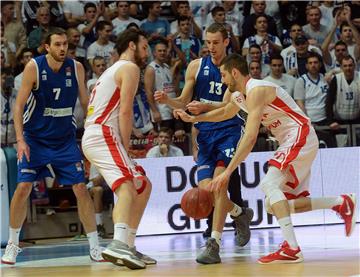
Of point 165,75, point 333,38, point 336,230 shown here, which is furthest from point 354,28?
point 336,230

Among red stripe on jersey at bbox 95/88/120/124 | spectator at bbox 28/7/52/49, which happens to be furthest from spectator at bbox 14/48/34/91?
red stripe on jersey at bbox 95/88/120/124

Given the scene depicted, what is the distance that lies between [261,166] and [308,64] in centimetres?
235

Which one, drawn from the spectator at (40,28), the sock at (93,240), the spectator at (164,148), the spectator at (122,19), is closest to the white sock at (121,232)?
the sock at (93,240)

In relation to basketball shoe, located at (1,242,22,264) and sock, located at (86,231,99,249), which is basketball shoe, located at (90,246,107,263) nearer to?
sock, located at (86,231,99,249)

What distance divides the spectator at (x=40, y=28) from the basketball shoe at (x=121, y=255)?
633 centimetres

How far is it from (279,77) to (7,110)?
3971 millimetres

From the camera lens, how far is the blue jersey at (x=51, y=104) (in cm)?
811

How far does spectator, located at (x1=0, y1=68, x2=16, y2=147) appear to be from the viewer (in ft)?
37.8

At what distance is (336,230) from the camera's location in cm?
1032

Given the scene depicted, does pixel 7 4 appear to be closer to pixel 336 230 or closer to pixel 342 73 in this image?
pixel 342 73

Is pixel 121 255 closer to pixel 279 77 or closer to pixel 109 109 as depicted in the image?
pixel 109 109

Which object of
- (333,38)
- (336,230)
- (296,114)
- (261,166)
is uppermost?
(333,38)

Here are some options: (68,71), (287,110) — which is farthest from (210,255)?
(68,71)

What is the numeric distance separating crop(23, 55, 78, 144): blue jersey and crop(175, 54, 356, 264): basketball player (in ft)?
4.61
